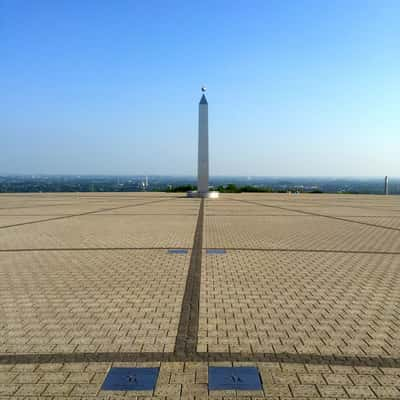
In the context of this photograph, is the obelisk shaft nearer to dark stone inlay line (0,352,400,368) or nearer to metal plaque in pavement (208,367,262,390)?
dark stone inlay line (0,352,400,368)

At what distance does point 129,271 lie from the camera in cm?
640

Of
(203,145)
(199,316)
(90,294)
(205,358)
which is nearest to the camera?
(205,358)

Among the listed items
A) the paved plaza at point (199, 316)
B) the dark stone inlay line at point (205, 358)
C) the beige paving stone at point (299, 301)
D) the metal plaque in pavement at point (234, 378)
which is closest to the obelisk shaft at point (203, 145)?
the paved plaza at point (199, 316)

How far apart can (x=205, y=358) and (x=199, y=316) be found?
103 centimetres

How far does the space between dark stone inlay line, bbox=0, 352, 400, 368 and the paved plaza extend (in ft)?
0.05

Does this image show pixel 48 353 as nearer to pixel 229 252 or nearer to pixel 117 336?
pixel 117 336

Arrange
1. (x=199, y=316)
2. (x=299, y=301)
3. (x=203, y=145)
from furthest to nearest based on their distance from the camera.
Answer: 1. (x=203, y=145)
2. (x=299, y=301)
3. (x=199, y=316)

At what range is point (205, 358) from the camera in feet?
11.0

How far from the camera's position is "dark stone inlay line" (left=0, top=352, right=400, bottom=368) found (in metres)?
3.29

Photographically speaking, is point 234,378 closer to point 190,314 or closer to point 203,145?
point 190,314

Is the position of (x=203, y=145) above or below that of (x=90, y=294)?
above

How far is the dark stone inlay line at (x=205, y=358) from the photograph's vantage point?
329 centimetres

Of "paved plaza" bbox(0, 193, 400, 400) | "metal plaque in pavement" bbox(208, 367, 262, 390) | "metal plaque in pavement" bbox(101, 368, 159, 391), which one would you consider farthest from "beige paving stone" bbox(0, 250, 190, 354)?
"metal plaque in pavement" bbox(208, 367, 262, 390)

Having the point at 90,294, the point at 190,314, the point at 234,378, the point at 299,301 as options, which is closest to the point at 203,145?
the point at 90,294
